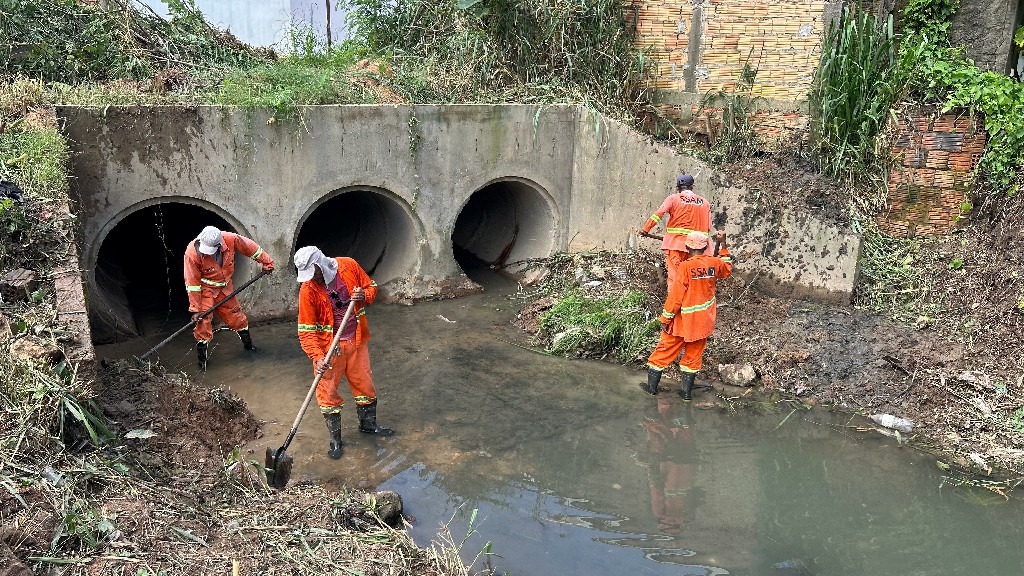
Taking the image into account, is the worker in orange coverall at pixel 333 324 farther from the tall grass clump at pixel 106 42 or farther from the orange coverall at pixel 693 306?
the tall grass clump at pixel 106 42

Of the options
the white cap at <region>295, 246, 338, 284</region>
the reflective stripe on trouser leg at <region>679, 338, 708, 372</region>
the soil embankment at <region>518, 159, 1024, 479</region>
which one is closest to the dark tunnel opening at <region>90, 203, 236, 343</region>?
the white cap at <region>295, 246, 338, 284</region>

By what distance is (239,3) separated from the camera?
47.5 ft

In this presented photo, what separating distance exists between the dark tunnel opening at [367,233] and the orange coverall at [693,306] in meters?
4.15

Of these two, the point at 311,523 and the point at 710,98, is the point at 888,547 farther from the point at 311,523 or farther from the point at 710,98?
the point at 710,98

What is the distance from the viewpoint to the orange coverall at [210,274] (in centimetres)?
750

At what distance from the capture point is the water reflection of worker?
5531mm

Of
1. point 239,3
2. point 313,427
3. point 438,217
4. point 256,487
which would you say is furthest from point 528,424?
point 239,3

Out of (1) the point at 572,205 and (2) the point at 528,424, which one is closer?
(2) the point at 528,424

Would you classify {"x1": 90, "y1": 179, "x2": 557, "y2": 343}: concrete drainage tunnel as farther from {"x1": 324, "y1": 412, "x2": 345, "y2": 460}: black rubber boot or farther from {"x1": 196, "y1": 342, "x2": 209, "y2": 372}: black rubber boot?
{"x1": 324, "y1": 412, "x2": 345, "y2": 460}: black rubber boot

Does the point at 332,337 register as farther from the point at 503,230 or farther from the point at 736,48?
the point at 736,48

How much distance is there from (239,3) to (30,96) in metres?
7.00

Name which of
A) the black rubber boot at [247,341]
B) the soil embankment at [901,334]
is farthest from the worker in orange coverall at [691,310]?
the black rubber boot at [247,341]

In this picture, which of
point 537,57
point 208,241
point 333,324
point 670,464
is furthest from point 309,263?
point 537,57

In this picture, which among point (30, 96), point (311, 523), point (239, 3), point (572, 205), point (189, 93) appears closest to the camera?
point (311, 523)
